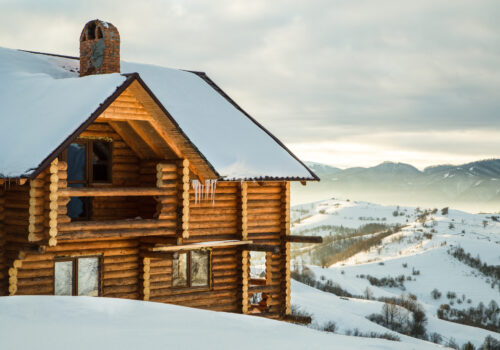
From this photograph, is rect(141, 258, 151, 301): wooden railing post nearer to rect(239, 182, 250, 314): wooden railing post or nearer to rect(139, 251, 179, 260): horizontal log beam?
rect(139, 251, 179, 260): horizontal log beam

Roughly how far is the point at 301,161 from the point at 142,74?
583 centimetres

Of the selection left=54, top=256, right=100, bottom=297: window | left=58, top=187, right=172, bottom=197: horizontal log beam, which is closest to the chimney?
left=58, top=187, right=172, bottom=197: horizontal log beam

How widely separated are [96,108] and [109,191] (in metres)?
2.09

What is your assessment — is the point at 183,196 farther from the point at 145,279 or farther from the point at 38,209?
the point at 38,209

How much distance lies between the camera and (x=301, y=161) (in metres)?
21.5

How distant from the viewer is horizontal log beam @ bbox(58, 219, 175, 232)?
15.2 meters

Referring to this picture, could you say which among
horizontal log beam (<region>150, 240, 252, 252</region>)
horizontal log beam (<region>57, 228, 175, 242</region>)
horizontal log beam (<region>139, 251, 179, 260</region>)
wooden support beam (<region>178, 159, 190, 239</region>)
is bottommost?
horizontal log beam (<region>139, 251, 179, 260</region>)

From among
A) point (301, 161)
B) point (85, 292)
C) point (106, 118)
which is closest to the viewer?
point (106, 118)

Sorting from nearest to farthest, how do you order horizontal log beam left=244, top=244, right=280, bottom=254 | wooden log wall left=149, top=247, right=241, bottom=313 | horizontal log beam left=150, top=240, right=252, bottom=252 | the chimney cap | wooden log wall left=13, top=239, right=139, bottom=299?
1. wooden log wall left=13, top=239, right=139, bottom=299
2. horizontal log beam left=150, top=240, right=252, bottom=252
3. wooden log wall left=149, top=247, right=241, bottom=313
4. the chimney cap
5. horizontal log beam left=244, top=244, right=280, bottom=254

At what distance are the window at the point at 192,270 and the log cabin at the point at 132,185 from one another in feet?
0.10

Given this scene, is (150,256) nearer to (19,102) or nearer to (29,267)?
(29,267)

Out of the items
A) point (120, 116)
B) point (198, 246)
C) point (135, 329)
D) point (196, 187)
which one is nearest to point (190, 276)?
point (198, 246)

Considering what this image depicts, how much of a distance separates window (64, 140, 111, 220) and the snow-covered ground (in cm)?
574

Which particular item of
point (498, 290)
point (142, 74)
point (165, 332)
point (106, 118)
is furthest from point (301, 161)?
point (498, 290)
